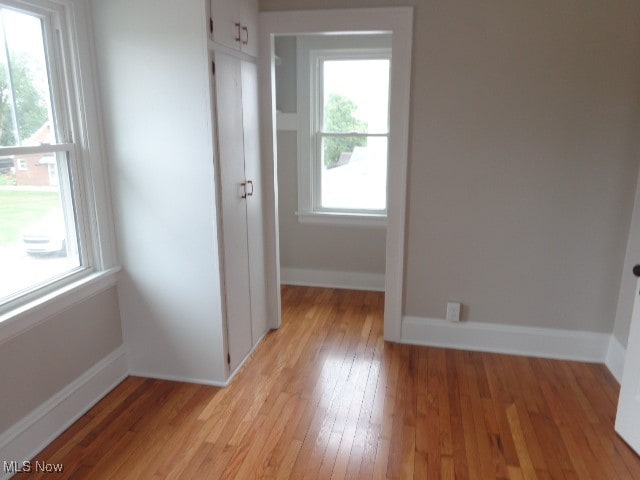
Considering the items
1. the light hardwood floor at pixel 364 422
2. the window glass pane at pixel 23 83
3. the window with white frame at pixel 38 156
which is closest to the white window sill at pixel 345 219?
the light hardwood floor at pixel 364 422

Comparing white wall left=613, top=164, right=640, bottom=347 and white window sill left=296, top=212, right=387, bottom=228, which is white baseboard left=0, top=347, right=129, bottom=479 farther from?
white wall left=613, top=164, right=640, bottom=347

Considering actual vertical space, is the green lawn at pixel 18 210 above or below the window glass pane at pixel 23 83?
below

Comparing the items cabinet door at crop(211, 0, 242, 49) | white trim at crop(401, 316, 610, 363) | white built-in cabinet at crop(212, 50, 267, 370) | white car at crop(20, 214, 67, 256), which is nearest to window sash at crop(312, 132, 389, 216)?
white built-in cabinet at crop(212, 50, 267, 370)

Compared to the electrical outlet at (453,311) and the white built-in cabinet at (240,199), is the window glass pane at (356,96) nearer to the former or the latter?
the white built-in cabinet at (240,199)

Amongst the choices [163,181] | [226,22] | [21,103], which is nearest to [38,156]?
[21,103]

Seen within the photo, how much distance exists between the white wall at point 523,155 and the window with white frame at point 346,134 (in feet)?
3.59

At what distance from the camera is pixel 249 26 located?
2.80m

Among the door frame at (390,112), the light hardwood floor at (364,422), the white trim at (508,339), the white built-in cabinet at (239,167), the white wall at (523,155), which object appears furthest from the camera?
the white trim at (508,339)

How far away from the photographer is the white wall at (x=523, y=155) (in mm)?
2666

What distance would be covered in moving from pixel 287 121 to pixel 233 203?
5.59 feet

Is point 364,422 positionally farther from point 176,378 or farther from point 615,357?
point 615,357

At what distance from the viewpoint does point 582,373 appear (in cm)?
284

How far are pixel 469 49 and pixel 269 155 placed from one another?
1411 millimetres

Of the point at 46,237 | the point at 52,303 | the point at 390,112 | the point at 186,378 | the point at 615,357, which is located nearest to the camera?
the point at 52,303
